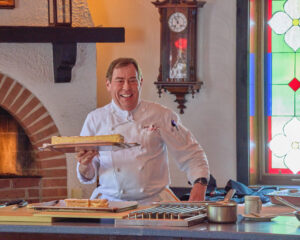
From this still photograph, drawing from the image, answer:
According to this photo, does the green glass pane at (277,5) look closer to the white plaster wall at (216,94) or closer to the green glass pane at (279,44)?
the green glass pane at (279,44)

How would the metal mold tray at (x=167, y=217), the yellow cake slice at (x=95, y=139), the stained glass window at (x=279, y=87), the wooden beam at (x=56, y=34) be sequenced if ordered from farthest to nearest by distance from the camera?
the stained glass window at (x=279, y=87)
the wooden beam at (x=56, y=34)
the yellow cake slice at (x=95, y=139)
the metal mold tray at (x=167, y=217)

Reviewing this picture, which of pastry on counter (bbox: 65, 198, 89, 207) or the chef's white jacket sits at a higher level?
the chef's white jacket

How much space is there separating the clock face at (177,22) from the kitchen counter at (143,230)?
2.80 m

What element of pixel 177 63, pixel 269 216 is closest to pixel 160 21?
pixel 177 63

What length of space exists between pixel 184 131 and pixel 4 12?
1.88 m

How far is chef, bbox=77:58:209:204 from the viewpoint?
318cm

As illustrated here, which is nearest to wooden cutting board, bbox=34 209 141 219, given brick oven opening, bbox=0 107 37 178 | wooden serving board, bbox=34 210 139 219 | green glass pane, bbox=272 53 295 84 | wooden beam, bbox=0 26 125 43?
wooden serving board, bbox=34 210 139 219

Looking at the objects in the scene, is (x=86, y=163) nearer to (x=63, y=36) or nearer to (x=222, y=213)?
(x=222, y=213)

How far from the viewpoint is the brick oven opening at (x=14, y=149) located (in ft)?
16.1

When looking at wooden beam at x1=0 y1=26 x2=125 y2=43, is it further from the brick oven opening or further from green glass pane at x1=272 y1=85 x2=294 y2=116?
green glass pane at x1=272 y1=85 x2=294 y2=116

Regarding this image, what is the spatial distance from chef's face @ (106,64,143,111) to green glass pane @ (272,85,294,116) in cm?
220

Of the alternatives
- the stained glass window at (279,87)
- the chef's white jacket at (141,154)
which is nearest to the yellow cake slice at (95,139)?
the chef's white jacket at (141,154)

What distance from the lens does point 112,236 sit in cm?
221

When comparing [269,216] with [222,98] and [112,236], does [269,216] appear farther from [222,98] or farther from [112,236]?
[222,98]
